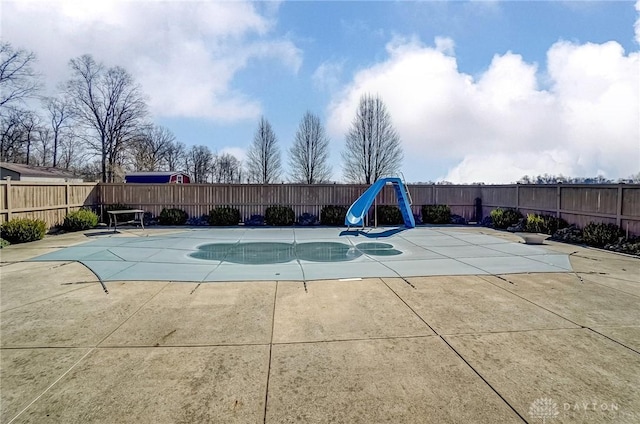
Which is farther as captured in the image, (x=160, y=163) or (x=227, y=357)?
(x=160, y=163)

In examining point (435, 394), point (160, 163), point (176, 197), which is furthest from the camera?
point (160, 163)

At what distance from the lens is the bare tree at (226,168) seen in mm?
45494

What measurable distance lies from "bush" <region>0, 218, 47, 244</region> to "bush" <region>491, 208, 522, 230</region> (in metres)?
15.9

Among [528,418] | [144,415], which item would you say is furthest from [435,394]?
[144,415]

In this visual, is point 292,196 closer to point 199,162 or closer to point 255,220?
point 255,220

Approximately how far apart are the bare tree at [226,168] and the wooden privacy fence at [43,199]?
31503 mm

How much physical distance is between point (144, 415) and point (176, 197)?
548 inches

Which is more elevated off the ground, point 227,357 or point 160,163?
point 160,163

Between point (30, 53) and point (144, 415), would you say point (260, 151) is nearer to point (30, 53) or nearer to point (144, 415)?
point (30, 53)

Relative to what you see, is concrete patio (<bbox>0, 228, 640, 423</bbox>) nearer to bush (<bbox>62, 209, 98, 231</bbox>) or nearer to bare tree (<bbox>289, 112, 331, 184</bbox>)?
bush (<bbox>62, 209, 98, 231</bbox>)

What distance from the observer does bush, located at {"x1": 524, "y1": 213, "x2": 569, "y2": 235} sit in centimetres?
1127

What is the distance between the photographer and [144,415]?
7.49 feet

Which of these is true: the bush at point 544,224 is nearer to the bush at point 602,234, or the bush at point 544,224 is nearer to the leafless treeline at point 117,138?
the bush at point 602,234

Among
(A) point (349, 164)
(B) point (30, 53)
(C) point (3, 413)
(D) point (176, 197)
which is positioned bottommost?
(C) point (3, 413)
